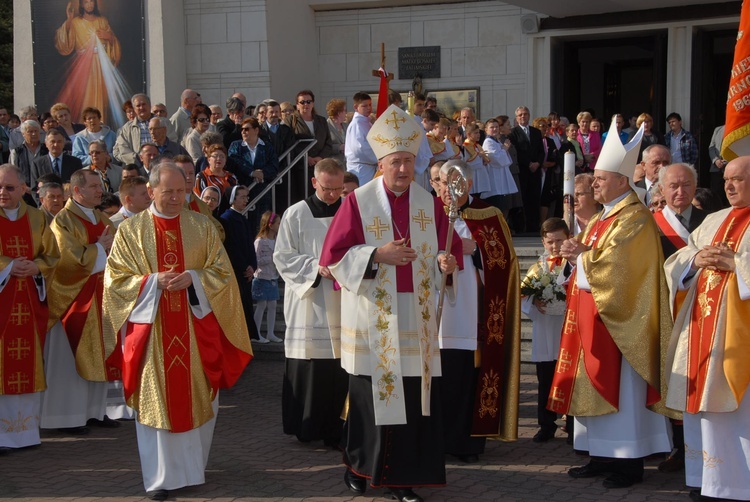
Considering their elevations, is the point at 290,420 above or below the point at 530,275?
below

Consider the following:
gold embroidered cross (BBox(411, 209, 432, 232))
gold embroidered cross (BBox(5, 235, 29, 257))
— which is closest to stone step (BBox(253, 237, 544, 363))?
gold embroidered cross (BBox(5, 235, 29, 257))

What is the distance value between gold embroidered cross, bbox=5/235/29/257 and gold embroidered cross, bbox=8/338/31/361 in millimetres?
665

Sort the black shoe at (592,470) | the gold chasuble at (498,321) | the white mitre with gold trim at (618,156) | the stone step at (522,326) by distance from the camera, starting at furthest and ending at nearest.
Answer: the stone step at (522,326)
the gold chasuble at (498,321)
the black shoe at (592,470)
the white mitre with gold trim at (618,156)

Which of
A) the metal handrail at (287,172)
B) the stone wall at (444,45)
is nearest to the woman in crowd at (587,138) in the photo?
the stone wall at (444,45)

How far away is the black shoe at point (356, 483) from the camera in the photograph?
6352mm

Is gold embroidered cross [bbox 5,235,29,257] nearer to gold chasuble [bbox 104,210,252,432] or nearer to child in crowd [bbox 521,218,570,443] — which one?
gold chasuble [bbox 104,210,252,432]

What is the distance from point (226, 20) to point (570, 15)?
6054 millimetres

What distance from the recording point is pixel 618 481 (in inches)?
255

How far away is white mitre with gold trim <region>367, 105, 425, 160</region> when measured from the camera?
243 inches

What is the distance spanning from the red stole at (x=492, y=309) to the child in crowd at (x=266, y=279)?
4285 millimetres

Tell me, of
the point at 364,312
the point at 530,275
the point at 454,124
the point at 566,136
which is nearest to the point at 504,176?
the point at 454,124

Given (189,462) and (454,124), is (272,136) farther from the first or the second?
(189,462)

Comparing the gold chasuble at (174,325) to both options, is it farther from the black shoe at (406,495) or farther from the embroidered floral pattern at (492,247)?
the embroidered floral pattern at (492,247)

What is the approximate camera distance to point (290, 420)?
7.78m
